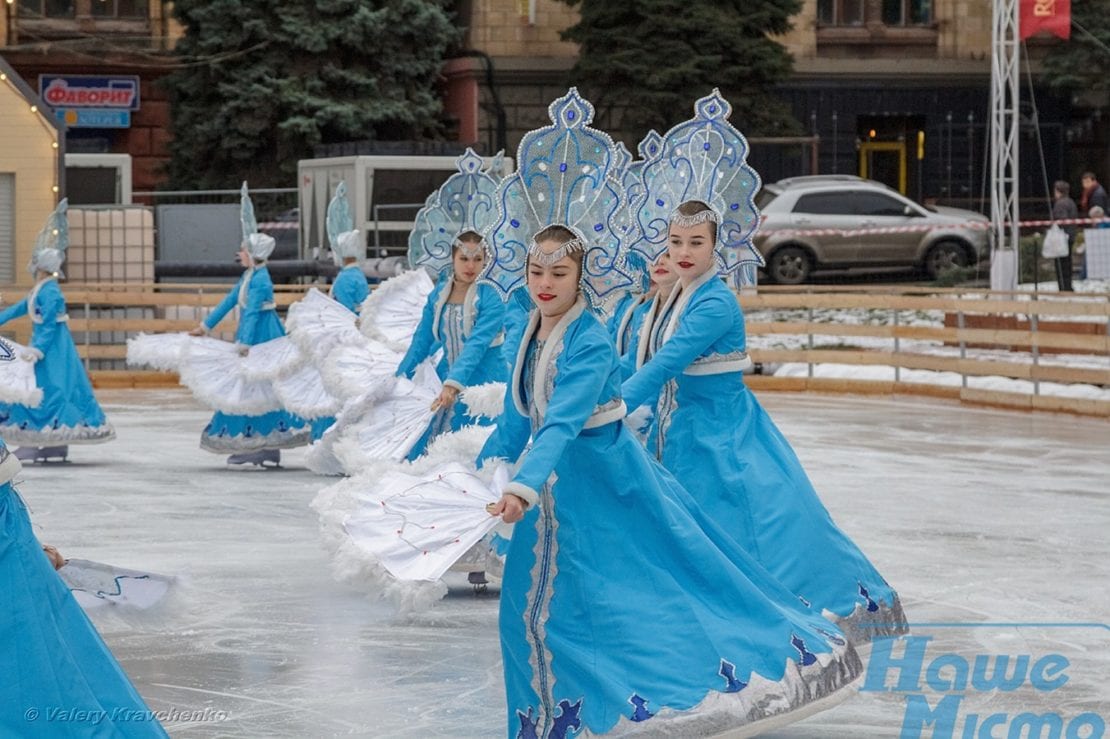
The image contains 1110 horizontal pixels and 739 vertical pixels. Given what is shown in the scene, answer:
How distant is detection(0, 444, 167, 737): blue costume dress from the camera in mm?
4867

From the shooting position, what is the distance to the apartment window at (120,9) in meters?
39.0

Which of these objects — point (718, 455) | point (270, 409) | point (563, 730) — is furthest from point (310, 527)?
point (563, 730)

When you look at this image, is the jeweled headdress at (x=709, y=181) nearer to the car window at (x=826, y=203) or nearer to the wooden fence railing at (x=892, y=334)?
the wooden fence railing at (x=892, y=334)

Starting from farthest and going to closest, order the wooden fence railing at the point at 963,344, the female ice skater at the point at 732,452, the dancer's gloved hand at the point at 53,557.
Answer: the wooden fence railing at the point at 963,344, the female ice skater at the point at 732,452, the dancer's gloved hand at the point at 53,557

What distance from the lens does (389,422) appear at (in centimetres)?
1076

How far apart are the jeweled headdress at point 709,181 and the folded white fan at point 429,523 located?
2.13 metres

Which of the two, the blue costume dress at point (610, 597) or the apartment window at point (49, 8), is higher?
the apartment window at point (49, 8)

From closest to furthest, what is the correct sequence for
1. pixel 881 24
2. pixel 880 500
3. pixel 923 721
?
pixel 923 721
pixel 880 500
pixel 881 24

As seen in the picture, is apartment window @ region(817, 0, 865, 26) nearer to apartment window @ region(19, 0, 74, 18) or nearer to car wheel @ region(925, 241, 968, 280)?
car wheel @ region(925, 241, 968, 280)

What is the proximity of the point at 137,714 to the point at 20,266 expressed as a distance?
2030 centimetres

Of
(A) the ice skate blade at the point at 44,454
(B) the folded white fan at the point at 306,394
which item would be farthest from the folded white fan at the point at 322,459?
(A) the ice skate blade at the point at 44,454

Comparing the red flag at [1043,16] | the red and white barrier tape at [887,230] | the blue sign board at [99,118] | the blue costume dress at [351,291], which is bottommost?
the blue costume dress at [351,291]

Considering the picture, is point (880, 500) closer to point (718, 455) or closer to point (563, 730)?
point (718, 455)

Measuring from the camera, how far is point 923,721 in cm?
696
